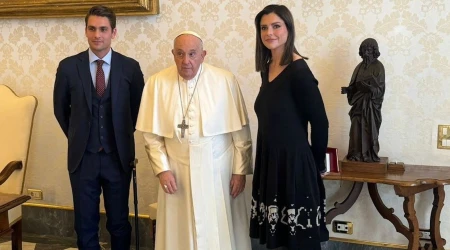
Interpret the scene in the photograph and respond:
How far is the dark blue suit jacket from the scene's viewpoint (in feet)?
8.15

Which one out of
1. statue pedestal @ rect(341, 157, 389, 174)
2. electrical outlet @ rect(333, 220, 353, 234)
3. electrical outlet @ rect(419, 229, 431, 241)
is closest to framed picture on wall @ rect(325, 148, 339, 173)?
statue pedestal @ rect(341, 157, 389, 174)

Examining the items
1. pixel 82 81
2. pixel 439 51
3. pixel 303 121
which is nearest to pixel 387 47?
pixel 439 51

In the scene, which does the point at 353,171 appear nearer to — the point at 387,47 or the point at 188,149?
the point at 387,47

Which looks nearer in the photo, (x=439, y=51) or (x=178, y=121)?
(x=178, y=121)

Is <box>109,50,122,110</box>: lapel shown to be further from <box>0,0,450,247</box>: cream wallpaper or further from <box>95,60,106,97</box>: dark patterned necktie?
<box>0,0,450,247</box>: cream wallpaper

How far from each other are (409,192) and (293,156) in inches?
28.8

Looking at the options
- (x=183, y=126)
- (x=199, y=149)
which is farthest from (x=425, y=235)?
(x=183, y=126)

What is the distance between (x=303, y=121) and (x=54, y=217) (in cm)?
235

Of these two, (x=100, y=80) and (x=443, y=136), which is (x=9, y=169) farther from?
(x=443, y=136)

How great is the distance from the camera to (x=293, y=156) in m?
2.08

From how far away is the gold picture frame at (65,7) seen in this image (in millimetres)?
3053

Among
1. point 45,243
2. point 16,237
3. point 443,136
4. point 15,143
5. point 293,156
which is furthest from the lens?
point 45,243

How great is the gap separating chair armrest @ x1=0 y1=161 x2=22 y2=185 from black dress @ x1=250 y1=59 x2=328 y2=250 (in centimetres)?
169

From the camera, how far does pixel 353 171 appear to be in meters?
2.54
